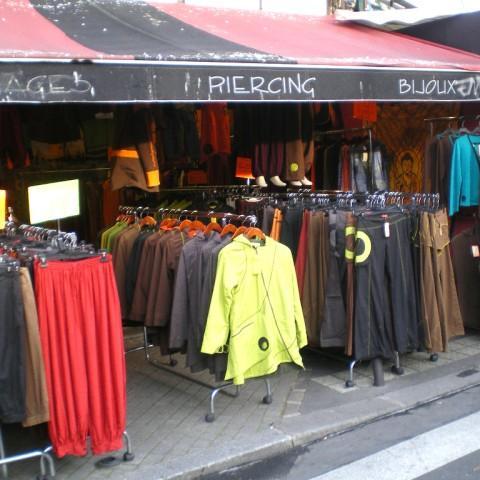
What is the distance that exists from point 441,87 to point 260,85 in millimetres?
2052

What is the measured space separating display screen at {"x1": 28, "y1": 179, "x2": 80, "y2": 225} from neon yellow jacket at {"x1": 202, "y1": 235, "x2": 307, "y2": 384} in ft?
3.79

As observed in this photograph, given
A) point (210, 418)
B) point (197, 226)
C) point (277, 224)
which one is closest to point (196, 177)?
point (277, 224)

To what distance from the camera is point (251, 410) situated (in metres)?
5.23

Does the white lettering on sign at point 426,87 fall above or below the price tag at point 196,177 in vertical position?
above

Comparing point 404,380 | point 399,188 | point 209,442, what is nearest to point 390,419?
point 404,380

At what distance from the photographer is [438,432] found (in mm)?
4844

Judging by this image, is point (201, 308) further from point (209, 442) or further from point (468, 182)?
point (468, 182)

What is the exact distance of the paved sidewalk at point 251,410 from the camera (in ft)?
14.1

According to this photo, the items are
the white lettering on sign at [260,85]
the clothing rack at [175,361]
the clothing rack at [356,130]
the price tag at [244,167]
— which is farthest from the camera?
the clothing rack at [356,130]

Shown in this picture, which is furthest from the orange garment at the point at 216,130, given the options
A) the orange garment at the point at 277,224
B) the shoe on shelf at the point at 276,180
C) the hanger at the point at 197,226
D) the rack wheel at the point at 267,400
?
the rack wheel at the point at 267,400

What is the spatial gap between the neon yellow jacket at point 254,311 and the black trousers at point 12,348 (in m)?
1.41

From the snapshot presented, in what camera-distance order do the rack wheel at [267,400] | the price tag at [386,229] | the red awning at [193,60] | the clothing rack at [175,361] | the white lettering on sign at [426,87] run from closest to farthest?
1. the red awning at [193,60]
2. the clothing rack at [175,361]
3. the rack wheel at [267,400]
4. the price tag at [386,229]
5. the white lettering on sign at [426,87]

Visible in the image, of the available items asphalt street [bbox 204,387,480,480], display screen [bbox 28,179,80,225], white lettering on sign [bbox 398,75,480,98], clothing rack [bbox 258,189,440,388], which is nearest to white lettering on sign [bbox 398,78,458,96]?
white lettering on sign [bbox 398,75,480,98]

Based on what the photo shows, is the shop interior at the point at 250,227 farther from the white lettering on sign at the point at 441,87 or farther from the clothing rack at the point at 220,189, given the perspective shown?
the white lettering on sign at the point at 441,87
